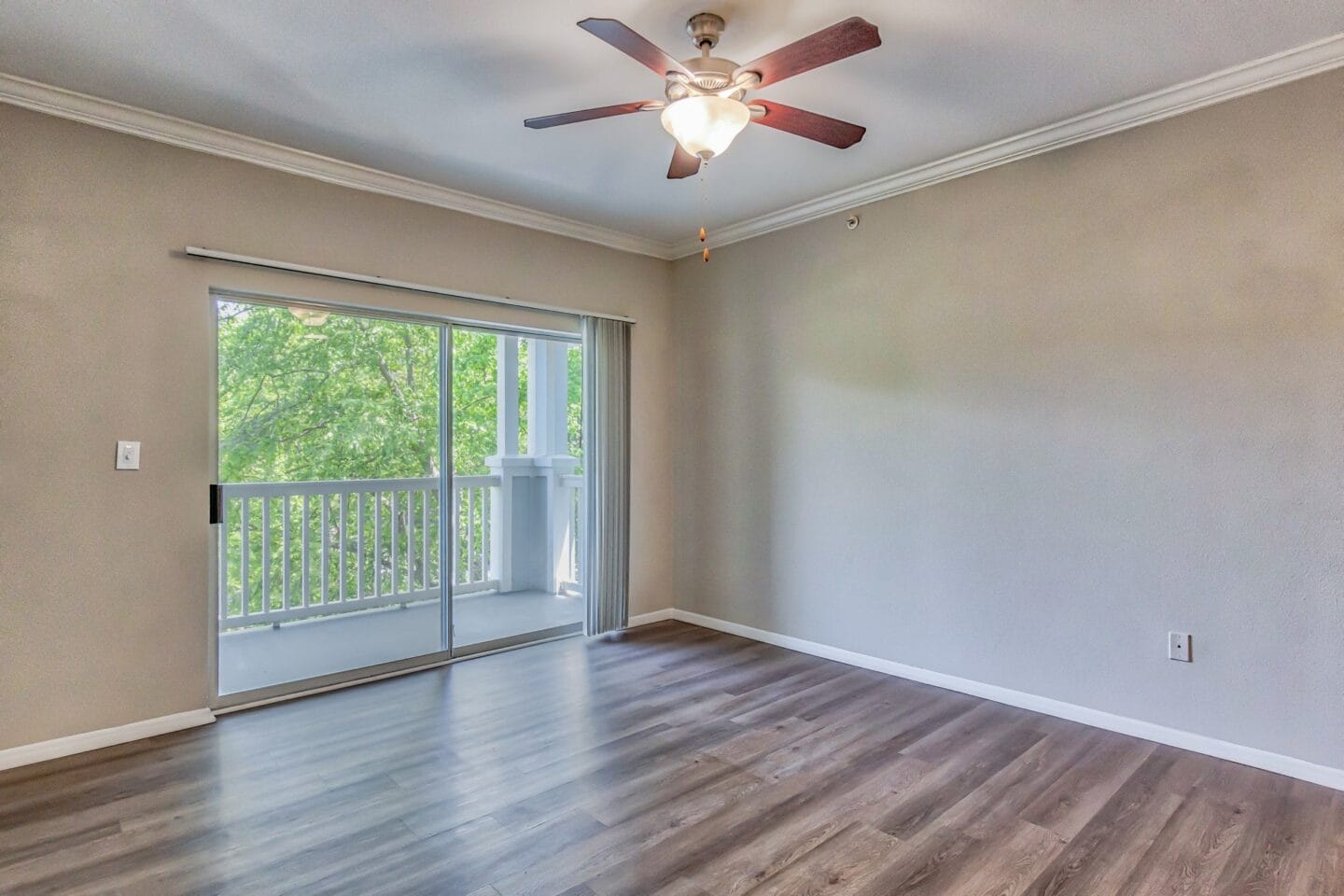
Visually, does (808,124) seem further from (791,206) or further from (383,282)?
(383,282)

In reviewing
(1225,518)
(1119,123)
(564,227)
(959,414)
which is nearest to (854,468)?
(959,414)

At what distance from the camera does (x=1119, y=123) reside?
2.96 meters

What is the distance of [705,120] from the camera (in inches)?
86.7

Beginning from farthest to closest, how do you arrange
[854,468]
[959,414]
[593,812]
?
[854,468]
[959,414]
[593,812]

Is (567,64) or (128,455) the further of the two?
(128,455)

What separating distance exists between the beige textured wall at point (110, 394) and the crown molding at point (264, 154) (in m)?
0.05

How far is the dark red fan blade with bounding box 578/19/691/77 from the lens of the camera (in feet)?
5.95

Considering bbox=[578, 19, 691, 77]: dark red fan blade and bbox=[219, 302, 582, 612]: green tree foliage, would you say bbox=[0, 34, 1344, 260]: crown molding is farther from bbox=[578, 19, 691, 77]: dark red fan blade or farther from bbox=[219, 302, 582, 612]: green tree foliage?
bbox=[578, 19, 691, 77]: dark red fan blade

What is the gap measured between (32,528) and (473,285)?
2258 millimetres

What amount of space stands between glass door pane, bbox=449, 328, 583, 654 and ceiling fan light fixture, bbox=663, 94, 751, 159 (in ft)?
7.31

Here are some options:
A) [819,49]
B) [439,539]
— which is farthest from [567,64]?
[439,539]

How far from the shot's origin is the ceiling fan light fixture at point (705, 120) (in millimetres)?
2193

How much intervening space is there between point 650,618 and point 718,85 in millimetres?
3570

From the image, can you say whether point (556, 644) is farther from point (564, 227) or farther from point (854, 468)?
point (564, 227)
